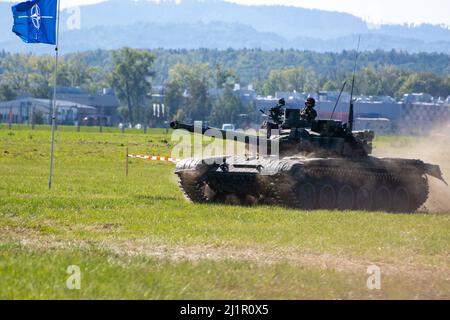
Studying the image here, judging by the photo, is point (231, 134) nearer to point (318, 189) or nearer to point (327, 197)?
point (318, 189)

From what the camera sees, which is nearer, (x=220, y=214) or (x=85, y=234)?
(x=85, y=234)

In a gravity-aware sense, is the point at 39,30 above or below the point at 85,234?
above

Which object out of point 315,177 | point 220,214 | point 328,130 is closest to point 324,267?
point 220,214

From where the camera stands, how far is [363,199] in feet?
97.6

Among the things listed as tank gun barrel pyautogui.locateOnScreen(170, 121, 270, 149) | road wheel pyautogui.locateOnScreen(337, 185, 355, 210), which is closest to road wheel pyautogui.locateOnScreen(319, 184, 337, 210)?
road wheel pyautogui.locateOnScreen(337, 185, 355, 210)

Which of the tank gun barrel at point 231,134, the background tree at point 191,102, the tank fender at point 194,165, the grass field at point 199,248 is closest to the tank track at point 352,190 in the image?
the grass field at point 199,248

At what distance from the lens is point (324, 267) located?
1670cm

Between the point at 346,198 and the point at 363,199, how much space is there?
0.86 meters

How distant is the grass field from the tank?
840 mm

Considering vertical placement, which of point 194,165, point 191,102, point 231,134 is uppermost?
point 191,102

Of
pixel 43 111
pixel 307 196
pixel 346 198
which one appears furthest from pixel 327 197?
pixel 43 111
